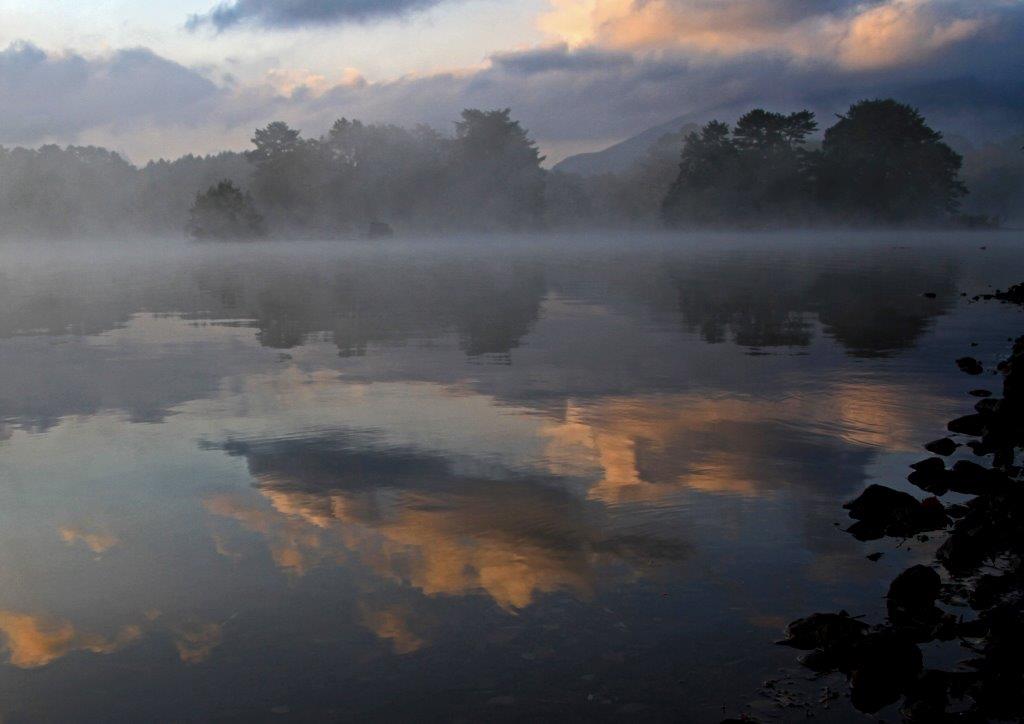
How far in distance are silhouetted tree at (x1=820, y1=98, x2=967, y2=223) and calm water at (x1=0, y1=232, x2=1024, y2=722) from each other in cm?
11177

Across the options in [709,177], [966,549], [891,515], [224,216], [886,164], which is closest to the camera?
[966,549]

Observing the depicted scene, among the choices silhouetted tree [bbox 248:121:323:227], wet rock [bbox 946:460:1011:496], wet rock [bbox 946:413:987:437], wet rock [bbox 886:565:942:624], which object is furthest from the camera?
silhouetted tree [bbox 248:121:323:227]

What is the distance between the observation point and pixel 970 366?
17703 mm

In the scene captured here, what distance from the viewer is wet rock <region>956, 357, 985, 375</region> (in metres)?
17.4

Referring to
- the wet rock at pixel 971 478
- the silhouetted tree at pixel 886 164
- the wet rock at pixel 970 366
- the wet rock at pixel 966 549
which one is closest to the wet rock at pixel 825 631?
the wet rock at pixel 966 549

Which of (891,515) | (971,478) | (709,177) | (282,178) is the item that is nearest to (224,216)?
(282,178)

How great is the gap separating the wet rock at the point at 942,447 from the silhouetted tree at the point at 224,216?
116382 mm

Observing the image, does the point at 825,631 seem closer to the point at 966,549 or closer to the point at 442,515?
the point at 966,549

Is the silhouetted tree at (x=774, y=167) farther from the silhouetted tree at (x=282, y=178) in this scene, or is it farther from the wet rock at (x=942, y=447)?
the wet rock at (x=942, y=447)

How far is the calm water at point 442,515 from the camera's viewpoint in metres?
6.48

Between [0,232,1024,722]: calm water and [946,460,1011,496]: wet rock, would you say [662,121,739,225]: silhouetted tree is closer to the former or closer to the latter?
[0,232,1024,722]: calm water

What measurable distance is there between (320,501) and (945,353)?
47.0 feet

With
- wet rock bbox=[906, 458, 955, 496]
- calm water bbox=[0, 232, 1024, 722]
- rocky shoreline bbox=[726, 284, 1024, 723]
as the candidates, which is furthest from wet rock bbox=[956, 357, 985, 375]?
wet rock bbox=[906, 458, 955, 496]

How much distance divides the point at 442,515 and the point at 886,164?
129420 mm
